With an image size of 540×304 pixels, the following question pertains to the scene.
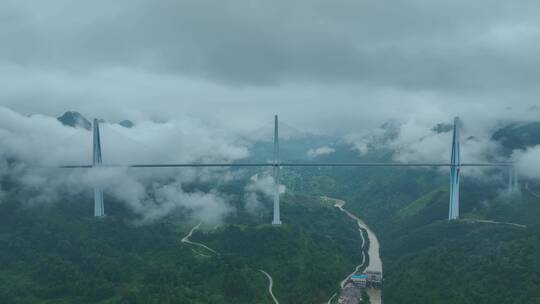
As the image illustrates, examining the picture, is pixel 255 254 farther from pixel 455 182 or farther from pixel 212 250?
pixel 455 182

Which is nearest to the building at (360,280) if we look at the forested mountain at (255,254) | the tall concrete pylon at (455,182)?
the forested mountain at (255,254)

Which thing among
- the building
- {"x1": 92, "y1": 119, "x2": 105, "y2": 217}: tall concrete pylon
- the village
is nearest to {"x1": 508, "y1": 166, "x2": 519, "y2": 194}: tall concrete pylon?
the village

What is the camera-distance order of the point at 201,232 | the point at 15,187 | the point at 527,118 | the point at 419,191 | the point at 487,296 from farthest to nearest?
the point at 527,118
the point at 419,191
the point at 201,232
the point at 15,187
the point at 487,296

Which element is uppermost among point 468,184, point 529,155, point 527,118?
point 527,118

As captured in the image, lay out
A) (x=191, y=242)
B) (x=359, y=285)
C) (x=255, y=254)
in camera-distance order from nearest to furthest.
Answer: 1. (x=359, y=285)
2. (x=255, y=254)
3. (x=191, y=242)

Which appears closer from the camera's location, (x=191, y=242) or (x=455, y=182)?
(x=191, y=242)

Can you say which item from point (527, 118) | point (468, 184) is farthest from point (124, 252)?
point (527, 118)

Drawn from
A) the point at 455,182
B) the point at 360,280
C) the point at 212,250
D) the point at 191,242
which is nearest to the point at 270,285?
the point at 360,280

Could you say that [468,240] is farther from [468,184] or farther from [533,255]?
[468,184]

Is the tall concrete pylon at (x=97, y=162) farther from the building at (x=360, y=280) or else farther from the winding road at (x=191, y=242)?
the building at (x=360, y=280)

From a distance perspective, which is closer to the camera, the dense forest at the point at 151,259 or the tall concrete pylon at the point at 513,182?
the dense forest at the point at 151,259

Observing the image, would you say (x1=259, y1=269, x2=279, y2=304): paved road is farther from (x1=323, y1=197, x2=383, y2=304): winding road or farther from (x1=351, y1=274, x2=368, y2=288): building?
(x1=351, y1=274, x2=368, y2=288): building
